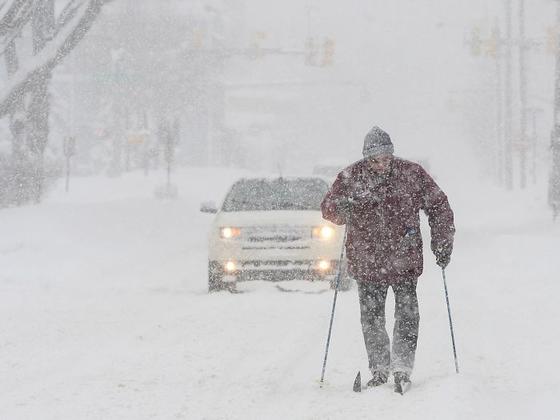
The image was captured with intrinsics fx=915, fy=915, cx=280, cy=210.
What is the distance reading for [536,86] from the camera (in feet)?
246

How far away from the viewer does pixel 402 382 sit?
5906mm

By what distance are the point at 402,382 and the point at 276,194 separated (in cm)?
663

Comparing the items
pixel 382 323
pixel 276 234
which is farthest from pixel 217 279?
pixel 382 323

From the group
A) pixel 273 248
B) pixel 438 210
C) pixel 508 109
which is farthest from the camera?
pixel 508 109

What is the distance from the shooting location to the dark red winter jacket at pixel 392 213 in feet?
19.7

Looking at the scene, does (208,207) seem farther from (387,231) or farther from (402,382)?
(402,382)

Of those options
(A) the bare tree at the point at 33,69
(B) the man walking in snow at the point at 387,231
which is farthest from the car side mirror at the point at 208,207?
(A) the bare tree at the point at 33,69

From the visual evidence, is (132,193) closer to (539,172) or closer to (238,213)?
(238,213)

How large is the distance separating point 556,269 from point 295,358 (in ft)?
24.0

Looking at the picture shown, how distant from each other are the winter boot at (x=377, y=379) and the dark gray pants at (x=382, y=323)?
2 centimetres

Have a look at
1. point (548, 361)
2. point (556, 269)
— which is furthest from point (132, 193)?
point (548, 361)

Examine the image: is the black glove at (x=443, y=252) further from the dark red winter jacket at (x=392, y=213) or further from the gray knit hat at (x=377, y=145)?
the gray knit hat at (x=377, y=145)

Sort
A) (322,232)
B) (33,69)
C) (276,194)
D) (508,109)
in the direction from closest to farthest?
1. (322,232)
2. (276,194)
3. (33,69)
4. (508,109)

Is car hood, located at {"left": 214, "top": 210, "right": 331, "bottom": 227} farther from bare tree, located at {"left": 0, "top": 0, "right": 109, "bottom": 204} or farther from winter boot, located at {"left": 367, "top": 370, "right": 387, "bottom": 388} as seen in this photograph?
bare tree, located at {"left": 0, "top": 0, "right": 109, "bottom": 204}
